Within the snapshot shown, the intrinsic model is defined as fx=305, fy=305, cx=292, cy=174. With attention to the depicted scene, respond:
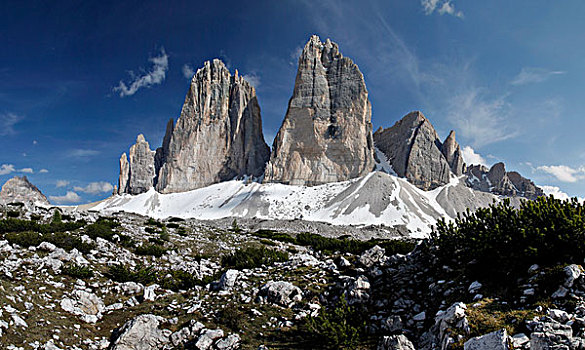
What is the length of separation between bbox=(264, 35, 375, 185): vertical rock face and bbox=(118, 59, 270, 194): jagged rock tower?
21.9 meters

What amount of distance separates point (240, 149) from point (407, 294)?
457ft

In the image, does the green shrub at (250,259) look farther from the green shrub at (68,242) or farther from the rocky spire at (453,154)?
the rocky spire at (453,154)

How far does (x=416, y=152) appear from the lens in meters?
136

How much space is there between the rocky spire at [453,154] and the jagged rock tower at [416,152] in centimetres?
1291

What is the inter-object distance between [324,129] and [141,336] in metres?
120

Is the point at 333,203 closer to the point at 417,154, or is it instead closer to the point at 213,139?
the point at 417,154

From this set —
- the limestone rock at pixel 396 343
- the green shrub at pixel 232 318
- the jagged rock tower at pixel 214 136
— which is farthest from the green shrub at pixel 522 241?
the jagged rock tower at pixel 214 136

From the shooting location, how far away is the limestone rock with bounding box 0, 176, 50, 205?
493 feet

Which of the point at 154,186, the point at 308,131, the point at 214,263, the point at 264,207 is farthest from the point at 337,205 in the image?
the point at 154,186

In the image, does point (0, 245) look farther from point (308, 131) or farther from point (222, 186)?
point (222, 186)

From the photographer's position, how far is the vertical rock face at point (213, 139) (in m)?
144

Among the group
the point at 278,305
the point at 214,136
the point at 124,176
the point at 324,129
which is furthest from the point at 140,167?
the point at 278,305

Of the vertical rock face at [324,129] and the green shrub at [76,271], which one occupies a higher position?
the vertical rock face at [324,129]

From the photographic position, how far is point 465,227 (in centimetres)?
980
